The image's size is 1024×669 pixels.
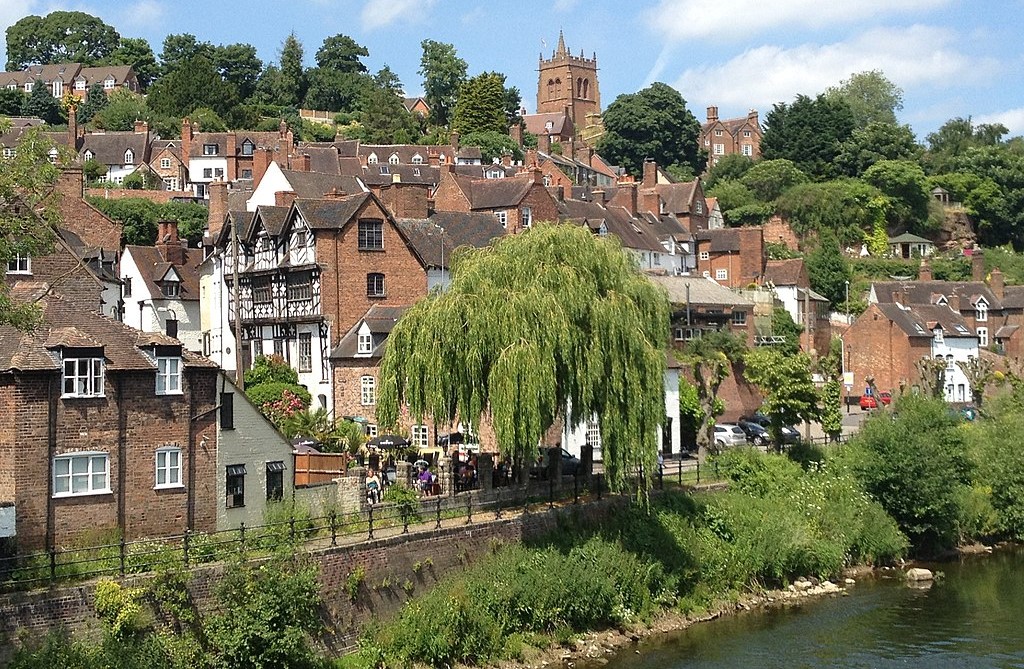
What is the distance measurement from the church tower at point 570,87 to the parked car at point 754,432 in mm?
109508

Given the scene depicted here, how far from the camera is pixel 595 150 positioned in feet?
414

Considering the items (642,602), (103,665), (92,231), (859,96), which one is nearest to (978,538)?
(642,602)

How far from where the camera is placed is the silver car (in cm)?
5313

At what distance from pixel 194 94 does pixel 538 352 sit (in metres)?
92.7

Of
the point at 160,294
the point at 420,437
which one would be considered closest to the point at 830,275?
the point at 160,294

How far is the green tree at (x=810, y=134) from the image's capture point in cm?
10869

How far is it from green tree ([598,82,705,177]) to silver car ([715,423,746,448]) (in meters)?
67.7

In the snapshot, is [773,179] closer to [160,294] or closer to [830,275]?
[830,275]

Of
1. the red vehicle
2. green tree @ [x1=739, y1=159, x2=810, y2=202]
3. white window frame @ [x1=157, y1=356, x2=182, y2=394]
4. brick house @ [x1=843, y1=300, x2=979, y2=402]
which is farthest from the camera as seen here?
green tree @ [x1=739, y1=159, x2=810, y2=202]

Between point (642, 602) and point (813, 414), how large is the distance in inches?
669

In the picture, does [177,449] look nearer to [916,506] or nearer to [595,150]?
[916,506]

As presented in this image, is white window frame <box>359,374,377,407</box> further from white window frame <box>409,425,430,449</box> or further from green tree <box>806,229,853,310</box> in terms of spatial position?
green tree <box>806,229,853,310</box>

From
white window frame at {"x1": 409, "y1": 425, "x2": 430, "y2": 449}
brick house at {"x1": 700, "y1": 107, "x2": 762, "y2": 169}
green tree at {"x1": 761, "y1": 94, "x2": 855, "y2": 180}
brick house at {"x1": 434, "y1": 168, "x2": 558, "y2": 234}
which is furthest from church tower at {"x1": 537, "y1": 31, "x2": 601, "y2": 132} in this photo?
white window frame at {"x1": 409, "y1": 425, "x2": 430, "y2": 449}

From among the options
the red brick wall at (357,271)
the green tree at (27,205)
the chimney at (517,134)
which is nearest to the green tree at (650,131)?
the chimney at (517,134)
